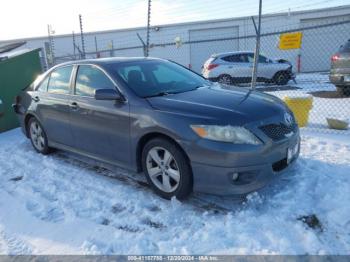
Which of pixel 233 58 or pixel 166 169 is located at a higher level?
pixel 233 58

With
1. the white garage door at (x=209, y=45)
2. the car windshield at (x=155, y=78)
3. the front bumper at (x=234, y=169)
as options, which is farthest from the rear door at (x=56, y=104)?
the white garage door at (x=209, y=45)

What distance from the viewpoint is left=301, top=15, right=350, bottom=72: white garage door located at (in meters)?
20.6

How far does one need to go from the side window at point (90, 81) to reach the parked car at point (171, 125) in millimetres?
14

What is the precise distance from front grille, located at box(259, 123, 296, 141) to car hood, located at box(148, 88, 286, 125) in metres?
0.11

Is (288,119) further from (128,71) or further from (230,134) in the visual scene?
(128,71)

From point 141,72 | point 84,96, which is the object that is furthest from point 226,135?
point 84,96

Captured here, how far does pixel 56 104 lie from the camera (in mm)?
4906

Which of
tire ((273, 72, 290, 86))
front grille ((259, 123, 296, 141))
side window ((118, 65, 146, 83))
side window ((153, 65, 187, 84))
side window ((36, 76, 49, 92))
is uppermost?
side window ((118, 65, 146, 83))

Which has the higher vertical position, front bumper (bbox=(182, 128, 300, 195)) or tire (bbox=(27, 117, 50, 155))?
front bumper (bbox=(182, 128, 300, 195))

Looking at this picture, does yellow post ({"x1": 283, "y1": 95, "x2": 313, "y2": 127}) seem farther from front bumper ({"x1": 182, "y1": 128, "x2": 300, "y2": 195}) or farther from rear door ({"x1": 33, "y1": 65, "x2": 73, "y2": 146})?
rear door ({"x1": 33, "y1": 65, "x2": 73, "y2": 146})

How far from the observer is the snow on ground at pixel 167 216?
2.85 meters

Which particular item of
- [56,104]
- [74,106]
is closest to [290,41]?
[74,106]

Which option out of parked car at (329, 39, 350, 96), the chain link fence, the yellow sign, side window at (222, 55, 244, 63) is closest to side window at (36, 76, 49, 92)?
the yellow sign

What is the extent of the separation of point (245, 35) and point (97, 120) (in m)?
18.9
